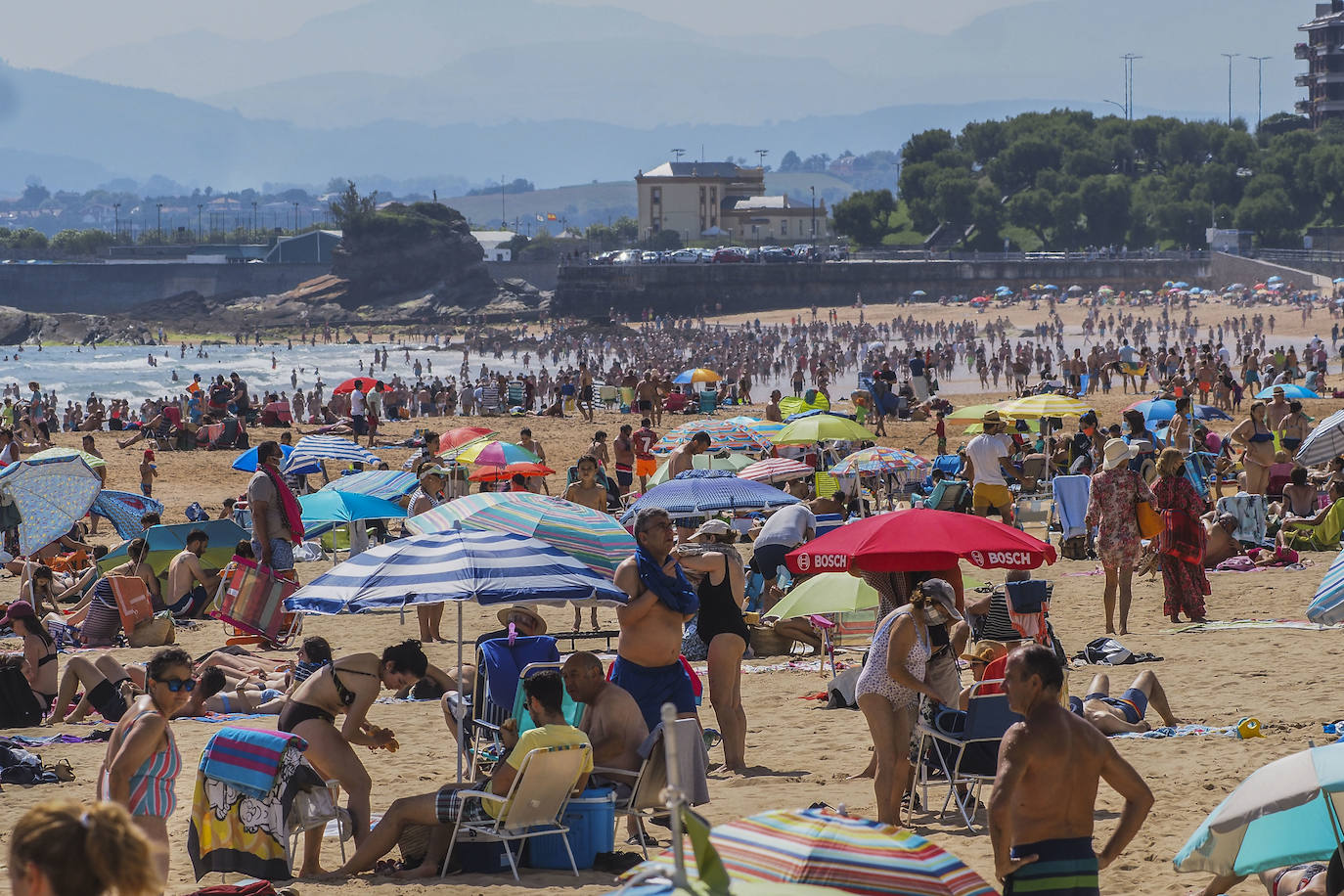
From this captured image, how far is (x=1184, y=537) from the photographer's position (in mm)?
9430

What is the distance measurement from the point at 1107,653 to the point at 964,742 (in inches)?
129

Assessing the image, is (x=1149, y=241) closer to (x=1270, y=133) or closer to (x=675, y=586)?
(x=1270, y=133)

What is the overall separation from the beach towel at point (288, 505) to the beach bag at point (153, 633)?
1293 millimetres

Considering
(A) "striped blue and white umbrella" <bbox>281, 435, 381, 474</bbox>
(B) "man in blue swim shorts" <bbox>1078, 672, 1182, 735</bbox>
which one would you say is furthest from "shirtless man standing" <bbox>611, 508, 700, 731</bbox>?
(A) "striped blue and white umbrella" <bbox>281, 435, 381, 474</bbox>

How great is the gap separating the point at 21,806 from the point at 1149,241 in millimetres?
81136

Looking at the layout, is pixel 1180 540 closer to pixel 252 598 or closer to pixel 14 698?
pixel 252 598

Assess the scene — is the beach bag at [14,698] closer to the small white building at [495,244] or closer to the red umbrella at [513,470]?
the red umbrella at [513,470]

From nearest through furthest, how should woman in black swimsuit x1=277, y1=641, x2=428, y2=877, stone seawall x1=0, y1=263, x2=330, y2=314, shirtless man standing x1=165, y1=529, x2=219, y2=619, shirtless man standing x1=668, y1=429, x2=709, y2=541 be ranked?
woman in black swimsuit x1=277, y1=641, x2=428, y2=877, shirtless man standing x1=165, y1=529, x2=219, y2=619, shirtless man standing x1=668, y1=429, x2=709, y2=541, stone seawall x1=0, y1=263, x2=330, y2=314

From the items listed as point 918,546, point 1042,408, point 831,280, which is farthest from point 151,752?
point 831,280

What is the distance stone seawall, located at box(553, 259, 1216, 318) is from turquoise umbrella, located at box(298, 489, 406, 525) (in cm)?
6240

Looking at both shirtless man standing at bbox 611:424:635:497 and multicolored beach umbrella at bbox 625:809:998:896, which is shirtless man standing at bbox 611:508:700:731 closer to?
multicolored beach umbrella at bbox 625:809:998:896

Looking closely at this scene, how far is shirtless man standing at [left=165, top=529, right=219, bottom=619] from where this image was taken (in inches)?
442

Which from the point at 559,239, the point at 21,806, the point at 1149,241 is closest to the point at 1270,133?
the point at 1149,241

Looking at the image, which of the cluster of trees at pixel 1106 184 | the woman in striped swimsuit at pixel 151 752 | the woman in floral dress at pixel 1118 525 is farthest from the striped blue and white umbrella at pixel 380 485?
the cluster of trees at pixel 1106 184
